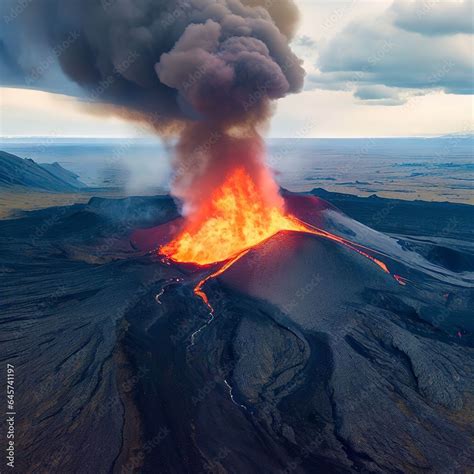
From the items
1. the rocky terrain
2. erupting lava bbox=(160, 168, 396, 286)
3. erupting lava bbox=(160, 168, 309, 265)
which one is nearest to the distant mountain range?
the rocky terrain

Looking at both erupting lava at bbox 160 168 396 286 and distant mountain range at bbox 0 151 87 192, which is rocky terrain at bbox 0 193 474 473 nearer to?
erupting lava at bbox 160 168 396 286

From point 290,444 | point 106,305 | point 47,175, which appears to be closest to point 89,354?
point 106,305

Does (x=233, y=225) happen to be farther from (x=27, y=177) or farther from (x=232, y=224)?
(x=27, y=177)

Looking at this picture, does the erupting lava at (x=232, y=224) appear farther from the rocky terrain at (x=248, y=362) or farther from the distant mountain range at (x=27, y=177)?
the distant mountain range at (x=27, y=177)

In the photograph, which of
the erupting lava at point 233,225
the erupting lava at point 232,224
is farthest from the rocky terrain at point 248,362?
the erupting lava at point 232,224

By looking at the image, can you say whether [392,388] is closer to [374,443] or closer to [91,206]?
[374,443]

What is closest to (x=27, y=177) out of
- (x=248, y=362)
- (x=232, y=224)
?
(x=232, y=224)
